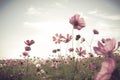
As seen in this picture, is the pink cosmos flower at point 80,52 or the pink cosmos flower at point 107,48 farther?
the pink cosmos flower at point 80,52

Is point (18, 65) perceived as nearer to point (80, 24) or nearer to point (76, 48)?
point (76, 48)

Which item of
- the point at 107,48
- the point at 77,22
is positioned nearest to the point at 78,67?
the point at 77,22

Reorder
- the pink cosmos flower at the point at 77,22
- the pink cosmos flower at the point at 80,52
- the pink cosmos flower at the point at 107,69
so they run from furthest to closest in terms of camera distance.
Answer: the pink cosmos flower at the point at 80,52 → the pink cosmos flower at the point at 77,22 → the pink cosmos flower at the point at 107,69

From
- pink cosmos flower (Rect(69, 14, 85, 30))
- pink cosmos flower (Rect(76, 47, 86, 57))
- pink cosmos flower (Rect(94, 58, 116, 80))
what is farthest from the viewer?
pink cosmos flower (Rect(76, 47, 86, 57))

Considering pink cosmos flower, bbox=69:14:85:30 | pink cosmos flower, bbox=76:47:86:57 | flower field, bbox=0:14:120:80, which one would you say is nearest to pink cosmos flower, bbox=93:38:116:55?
flower field, bbox=0:14:120:80

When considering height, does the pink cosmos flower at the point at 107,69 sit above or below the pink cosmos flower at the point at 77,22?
below

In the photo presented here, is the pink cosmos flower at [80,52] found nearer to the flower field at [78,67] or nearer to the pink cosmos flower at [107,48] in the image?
the flower field at [78,67]

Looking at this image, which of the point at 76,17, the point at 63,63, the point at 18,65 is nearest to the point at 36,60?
the point at 18,65

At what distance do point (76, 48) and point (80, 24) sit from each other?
133 centimetres

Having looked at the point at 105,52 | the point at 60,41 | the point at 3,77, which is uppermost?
the point at 60,41

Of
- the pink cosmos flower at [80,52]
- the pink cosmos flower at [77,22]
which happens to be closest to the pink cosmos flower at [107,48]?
the pink cosmos flower at [77,22]

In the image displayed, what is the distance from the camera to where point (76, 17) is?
2754mm

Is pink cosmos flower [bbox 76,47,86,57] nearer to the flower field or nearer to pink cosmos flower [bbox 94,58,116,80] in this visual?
the flower field

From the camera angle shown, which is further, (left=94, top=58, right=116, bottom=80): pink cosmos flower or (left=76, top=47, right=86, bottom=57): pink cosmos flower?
(left=76, top=47, right=86, bottom=57): pink cosmos flower
